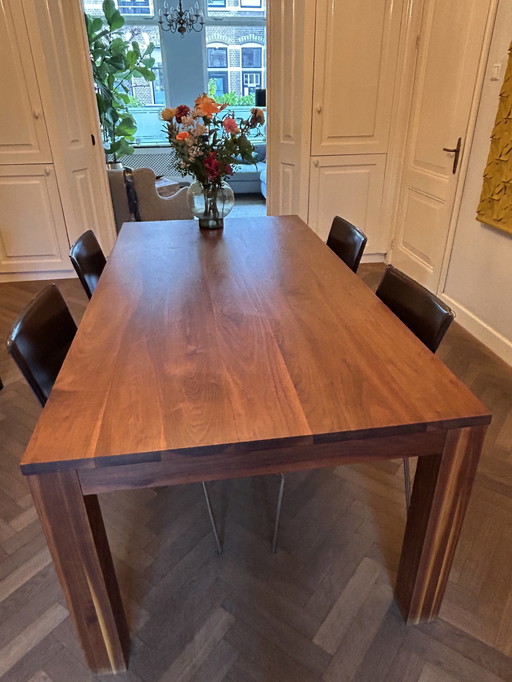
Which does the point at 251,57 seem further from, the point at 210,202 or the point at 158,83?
the point at 210,202

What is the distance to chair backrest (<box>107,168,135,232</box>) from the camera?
3.95 metres

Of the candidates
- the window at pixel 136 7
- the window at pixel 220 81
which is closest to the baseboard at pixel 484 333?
the window at pixel 220 81

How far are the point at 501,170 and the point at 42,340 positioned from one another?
2.45 meters

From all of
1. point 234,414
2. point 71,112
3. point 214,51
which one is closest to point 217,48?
point 214,51

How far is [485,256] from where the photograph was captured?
2.84m

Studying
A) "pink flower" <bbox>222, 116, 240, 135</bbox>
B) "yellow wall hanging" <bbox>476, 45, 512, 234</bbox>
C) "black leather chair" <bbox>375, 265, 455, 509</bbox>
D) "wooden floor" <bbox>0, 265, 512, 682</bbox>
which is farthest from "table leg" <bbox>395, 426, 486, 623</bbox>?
"yellow wall hanging" <bbox>476, 45, 512, 234</bbox>

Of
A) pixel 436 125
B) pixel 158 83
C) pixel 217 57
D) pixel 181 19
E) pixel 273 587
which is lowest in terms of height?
pixel 273 587

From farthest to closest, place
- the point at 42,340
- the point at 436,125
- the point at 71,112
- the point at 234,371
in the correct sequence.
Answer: the point at 71,112 → the point at 436,125 → the point at 42,340 → the point at 234,371

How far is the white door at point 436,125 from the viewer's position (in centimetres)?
284

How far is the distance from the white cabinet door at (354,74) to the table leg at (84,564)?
11.1 feet

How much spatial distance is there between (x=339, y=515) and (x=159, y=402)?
99cm

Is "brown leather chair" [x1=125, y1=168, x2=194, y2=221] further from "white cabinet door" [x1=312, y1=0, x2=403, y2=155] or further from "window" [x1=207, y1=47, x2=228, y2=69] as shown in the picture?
"window" [x1=207, y1=47, x2=228, y2=69]

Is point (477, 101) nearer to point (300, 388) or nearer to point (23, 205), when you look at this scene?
point (300, 388)

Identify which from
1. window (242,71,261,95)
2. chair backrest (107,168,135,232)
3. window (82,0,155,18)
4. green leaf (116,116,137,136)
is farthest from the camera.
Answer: window (242,71,261,95)
